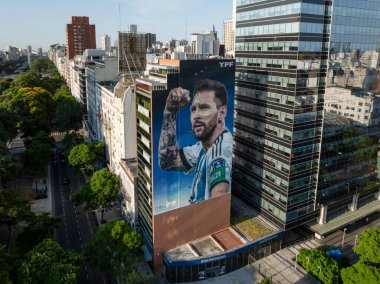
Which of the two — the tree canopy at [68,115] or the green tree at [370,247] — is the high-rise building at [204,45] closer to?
the tree canopy at [68,115]

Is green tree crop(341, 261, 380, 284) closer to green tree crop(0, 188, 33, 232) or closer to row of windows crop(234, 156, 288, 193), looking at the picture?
row of windows crop(234, 156, 288, 193)

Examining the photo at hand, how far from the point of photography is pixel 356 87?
7256cm

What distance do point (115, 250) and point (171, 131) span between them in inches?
920

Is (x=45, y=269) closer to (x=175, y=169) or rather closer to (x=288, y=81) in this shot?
(x=175, y=169)

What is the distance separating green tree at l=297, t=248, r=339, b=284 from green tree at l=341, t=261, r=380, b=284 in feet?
8.25

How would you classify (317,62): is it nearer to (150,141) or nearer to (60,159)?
(150,141)

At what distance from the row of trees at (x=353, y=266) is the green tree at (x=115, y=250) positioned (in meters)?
31.5

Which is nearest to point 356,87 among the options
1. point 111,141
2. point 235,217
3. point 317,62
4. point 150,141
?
point 317,62

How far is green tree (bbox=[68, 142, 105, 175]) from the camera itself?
94625 millimetres

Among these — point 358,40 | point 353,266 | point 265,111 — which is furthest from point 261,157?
point 358,40

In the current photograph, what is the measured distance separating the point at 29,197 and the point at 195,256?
5381cm

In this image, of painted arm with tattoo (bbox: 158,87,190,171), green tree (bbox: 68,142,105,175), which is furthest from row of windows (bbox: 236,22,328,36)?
green tree (bbox: 68,142,105,175)

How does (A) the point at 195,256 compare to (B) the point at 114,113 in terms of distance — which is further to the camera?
(B) the point at 114,113

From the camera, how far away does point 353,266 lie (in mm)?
53969
